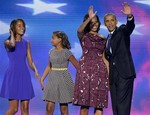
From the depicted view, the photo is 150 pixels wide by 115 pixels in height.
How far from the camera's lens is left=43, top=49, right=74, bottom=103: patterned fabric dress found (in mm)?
5430

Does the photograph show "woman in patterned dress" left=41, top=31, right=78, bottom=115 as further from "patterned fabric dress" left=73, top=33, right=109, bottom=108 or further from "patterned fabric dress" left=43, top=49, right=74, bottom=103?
"patterned fabric dress" left=73, top=33, right=109, bottom=108

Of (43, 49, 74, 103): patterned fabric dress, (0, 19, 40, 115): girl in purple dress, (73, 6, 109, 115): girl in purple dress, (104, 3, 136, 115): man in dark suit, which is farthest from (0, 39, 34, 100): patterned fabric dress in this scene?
(104, 3, 136, 115): man in dark suit

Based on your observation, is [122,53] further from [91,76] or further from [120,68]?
[91,76]

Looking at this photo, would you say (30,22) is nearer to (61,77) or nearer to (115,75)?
(61,77)

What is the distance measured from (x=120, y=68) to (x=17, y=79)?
4.15 ft

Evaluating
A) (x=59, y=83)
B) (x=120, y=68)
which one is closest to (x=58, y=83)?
(x=59, y=83)

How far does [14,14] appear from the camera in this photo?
6598mm

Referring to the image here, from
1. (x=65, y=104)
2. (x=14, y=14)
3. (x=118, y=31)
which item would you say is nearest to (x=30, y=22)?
(x=14, y=14)

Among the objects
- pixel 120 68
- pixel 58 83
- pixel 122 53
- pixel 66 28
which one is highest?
pixel 66 28

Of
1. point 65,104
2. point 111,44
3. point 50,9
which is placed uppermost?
point 50,9

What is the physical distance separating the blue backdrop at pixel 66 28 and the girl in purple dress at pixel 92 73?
138cm

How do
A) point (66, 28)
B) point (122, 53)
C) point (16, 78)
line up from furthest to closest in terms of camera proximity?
point (66, 28), point (16, 78), point (122, 53)

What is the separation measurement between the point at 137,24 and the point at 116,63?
175 cm

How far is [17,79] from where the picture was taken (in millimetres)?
5375
